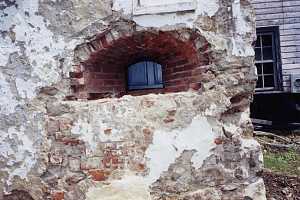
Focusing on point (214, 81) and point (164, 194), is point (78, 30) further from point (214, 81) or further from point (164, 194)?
point (164, 194)

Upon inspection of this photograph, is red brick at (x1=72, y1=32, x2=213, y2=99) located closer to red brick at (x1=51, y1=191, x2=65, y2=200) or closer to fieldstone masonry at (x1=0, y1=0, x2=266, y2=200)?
fieldstone masonry at (x1=0, y1=0, x2=266, y2=200)

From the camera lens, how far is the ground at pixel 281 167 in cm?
498

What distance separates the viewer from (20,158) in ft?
A: 11.5

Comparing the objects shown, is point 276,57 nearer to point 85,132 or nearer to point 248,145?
point 248,145

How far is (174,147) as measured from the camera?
11.3ft

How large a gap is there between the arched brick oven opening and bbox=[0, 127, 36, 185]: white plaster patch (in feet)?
1.90

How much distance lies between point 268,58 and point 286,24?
844mm

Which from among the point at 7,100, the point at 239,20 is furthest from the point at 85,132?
the point at 239,20

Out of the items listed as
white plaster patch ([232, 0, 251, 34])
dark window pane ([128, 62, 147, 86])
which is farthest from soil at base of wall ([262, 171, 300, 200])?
white plaster patch ([232, 0, 251, 34])

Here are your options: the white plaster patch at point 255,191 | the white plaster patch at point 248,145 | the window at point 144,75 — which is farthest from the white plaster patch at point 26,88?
the white plaster patch at point 255,191

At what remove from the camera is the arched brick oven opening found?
3600mm

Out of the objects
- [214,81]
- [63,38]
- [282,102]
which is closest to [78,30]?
[63,38]

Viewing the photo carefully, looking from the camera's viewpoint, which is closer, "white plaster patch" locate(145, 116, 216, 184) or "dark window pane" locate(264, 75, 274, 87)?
"white plaster patch" locate(145, 116, 216, 184)

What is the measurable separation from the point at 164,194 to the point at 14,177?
1.30 m
